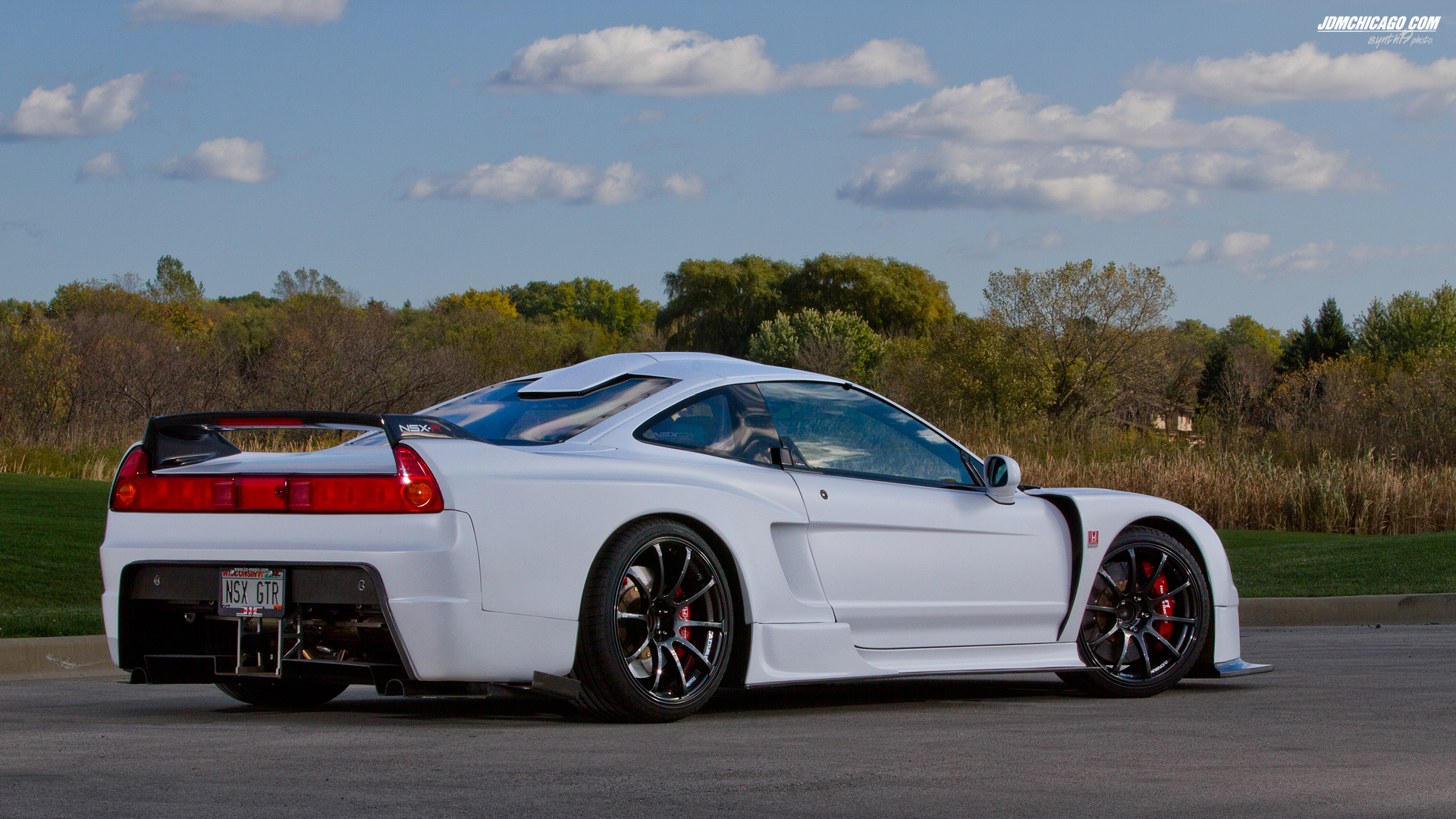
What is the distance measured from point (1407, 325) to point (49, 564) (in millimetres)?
77438

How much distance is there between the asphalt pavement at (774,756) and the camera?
12.9 ft

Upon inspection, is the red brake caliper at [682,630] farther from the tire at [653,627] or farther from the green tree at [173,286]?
the green tree at [173,286]

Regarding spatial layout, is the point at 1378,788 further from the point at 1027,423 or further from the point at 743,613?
the point at 1027,423

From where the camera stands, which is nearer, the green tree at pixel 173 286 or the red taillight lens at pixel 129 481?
→ the red taillight lens at pixel 129 481

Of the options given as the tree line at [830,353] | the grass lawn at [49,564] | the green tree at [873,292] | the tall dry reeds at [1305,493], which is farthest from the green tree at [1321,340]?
the grass lawn at [49,564]

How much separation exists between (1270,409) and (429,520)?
31023 millimetres

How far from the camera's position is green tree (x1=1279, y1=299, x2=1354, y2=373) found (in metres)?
78.7

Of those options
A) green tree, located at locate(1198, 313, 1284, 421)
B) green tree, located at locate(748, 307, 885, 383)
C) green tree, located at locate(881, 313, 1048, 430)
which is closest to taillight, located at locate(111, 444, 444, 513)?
green tree, located at locate(1198, 313, 1284, 421)

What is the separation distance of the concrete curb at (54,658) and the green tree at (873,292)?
270ft

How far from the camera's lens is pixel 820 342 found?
7656 cm

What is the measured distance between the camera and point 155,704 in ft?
21.6

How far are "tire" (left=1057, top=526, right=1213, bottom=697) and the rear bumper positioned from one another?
271cm

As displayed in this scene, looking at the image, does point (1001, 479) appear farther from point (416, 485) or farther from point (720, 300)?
point (720, 300)

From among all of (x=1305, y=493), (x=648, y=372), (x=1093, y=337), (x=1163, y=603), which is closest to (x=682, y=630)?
(x=648, y=372)
